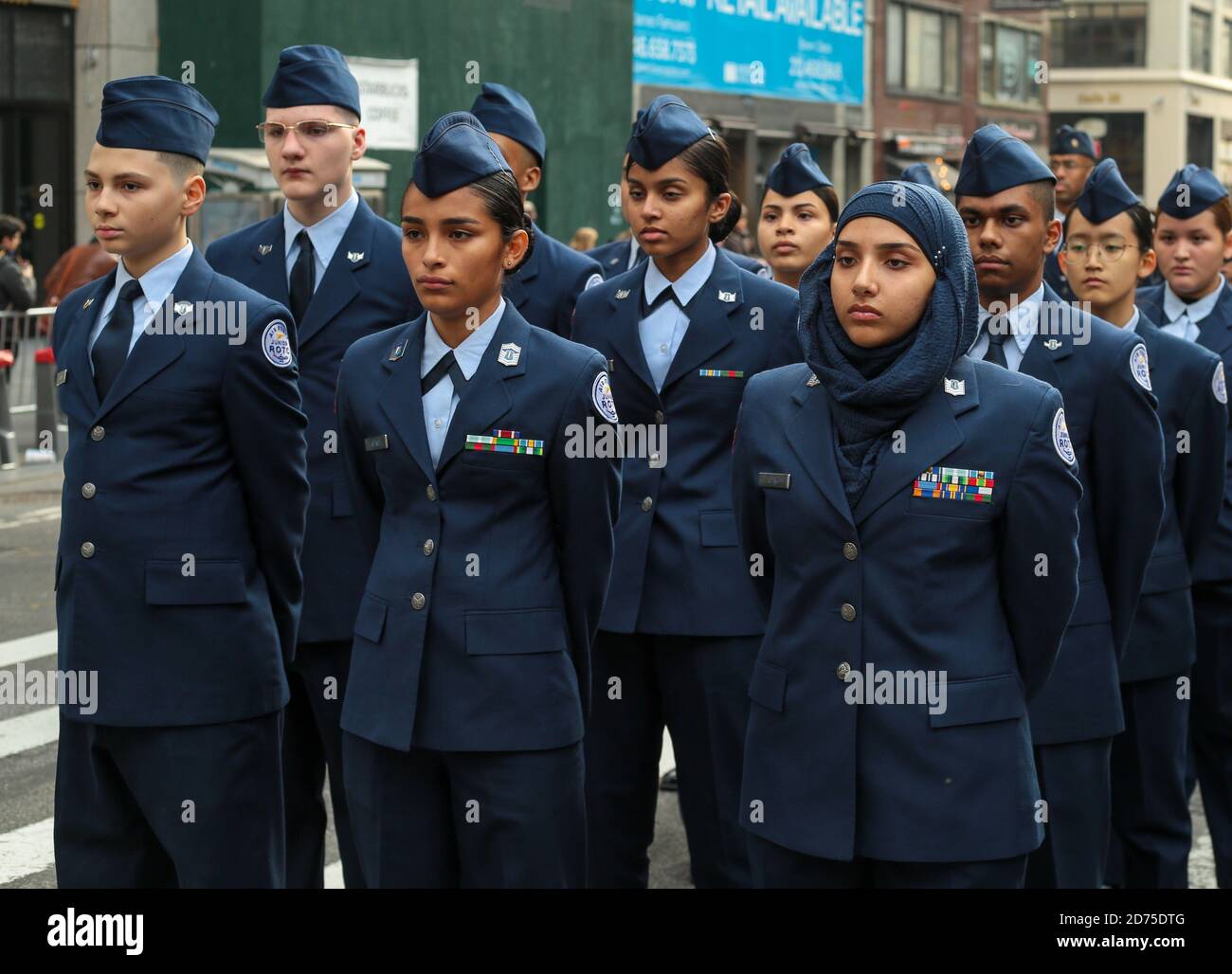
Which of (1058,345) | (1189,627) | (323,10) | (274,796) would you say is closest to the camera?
(274,796)

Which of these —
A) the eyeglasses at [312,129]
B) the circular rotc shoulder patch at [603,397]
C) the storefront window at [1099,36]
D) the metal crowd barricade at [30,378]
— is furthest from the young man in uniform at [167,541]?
the storefront window at [1099,36]

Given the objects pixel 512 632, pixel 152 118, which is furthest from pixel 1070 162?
pixel 512 632

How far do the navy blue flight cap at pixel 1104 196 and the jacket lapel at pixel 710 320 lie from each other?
1.35 metres

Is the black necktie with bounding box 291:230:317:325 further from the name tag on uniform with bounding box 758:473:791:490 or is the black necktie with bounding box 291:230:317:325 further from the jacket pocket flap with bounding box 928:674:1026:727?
the jacket pocket flap with bounding box 928:674:1026:727

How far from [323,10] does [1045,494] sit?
79.5ft

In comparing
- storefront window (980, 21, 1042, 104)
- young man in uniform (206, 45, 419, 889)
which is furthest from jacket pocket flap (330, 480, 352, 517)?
storefront window (980, 21, 1042, 104)

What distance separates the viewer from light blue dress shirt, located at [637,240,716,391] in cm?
601

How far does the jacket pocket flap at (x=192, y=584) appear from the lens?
4.62m

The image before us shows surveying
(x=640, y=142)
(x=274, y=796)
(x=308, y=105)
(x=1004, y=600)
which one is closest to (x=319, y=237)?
(x=308, y=105)

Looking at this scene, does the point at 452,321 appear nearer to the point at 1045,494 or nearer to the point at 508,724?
the point at 508,724

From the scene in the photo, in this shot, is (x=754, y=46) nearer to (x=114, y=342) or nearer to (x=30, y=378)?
(x=30, y=378)

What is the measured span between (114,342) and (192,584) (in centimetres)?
62

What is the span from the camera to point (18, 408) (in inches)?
731

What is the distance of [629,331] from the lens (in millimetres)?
6035
